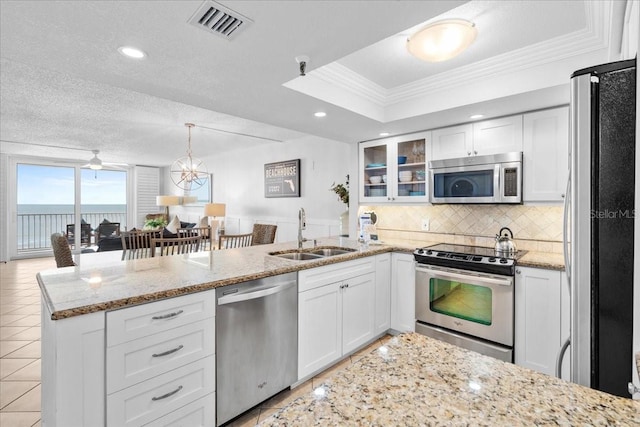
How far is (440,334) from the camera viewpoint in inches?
114

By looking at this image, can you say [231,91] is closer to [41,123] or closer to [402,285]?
[402,285]

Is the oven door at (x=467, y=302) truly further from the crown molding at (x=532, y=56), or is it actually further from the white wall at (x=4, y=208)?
the white wall at (x=4, y=208)

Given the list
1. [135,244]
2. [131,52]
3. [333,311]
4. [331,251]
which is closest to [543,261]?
[333,311]

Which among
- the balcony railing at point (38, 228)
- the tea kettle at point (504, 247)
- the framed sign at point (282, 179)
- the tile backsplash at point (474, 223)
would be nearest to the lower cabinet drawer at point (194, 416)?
the tea kettle at point (504, 247)

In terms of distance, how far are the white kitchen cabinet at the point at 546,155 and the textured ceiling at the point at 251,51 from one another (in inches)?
7.5

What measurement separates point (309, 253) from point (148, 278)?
152 cm

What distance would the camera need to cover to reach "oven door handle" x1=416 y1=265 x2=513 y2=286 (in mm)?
2504

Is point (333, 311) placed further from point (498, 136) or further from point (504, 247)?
point (498, 136)

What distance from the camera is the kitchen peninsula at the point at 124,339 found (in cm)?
134

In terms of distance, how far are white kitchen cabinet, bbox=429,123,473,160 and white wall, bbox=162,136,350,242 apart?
1126 mm

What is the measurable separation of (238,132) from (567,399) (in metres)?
5.40

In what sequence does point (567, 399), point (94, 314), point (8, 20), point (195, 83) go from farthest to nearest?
1. point (195, 83)
2. point (8, 20)
3. point (94, 314)
4. point (567, 399)

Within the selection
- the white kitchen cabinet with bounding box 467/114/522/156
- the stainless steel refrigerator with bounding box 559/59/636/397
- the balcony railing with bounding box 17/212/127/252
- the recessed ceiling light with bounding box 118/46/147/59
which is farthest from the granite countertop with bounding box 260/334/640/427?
the balcony railing with bounding box 17/212/127/252

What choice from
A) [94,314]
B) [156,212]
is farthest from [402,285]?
[156,212]
